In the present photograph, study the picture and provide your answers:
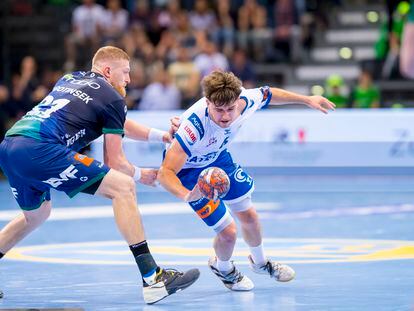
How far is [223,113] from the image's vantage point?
25.5 ft

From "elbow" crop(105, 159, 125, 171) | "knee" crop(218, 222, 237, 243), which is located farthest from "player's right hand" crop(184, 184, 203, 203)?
"knee" crop(218, 222, 237, 243)

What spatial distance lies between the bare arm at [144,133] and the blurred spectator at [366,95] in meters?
10.4

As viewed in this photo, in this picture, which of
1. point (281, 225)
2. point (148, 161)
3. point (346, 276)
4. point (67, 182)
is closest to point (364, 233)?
point (281, 225)

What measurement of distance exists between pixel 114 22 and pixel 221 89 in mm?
14758

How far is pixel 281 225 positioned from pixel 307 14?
39.0ft

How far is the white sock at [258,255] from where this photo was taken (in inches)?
334

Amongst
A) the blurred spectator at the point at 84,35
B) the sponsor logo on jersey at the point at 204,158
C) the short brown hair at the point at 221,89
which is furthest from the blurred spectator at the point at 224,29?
the short brown hair at the point at 221,89

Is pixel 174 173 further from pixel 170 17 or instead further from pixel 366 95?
pixel 170 17

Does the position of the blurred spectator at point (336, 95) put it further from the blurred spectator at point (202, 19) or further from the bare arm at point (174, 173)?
the bare arm at point (174, 173)

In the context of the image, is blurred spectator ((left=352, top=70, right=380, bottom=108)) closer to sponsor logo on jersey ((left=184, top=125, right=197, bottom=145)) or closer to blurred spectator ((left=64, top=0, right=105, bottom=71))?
blurred spectator ((left=64, top=0, right=105, bottom=71))

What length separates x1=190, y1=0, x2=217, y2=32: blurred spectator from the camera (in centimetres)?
2178

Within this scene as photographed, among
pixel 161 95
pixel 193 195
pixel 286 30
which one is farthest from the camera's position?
pixel 286 30

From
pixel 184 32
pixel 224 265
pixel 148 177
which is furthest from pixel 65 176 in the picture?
pixel 184 32

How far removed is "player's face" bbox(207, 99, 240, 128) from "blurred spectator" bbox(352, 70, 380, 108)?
35.8ft
